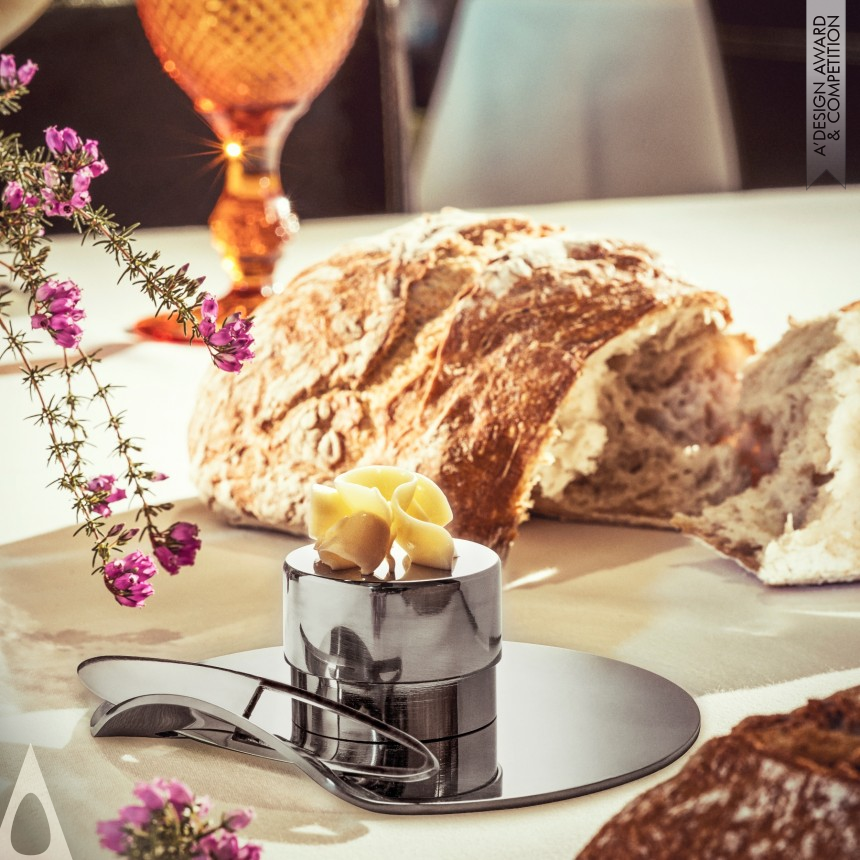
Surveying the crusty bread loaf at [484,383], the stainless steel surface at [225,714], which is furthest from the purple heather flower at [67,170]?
the crusty bread loaf at [484,383]

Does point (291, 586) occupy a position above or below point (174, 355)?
above

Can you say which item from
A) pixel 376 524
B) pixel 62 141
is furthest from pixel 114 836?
pixel 62 141

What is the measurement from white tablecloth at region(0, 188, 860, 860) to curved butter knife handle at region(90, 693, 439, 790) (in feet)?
0.04

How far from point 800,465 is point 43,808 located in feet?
3.23

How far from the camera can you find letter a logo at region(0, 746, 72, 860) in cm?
78

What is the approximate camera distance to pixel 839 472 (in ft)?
4.57

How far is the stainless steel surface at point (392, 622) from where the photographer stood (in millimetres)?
918

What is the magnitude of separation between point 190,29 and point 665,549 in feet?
4.99

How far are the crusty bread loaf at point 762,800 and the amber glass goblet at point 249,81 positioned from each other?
185 cm

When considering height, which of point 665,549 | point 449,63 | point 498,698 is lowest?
point 665,549

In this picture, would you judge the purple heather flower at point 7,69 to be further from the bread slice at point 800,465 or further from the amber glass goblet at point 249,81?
the amber glass goblet at point 249,81

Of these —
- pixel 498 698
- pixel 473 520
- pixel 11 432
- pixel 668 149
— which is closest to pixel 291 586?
pixel 498 698

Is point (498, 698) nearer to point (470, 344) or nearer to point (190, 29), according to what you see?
point (470, 344)

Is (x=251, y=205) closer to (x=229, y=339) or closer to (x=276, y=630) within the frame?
(x=276, y=630)
